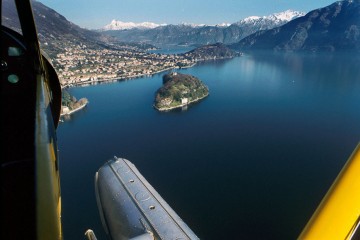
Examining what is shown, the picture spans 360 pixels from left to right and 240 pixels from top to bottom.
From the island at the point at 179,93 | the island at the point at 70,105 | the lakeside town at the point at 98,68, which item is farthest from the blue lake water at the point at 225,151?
the lakeside town at the point at 98,68

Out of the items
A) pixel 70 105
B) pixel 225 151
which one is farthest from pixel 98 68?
pixel 225 151

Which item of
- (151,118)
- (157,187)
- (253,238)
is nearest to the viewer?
(253,238)

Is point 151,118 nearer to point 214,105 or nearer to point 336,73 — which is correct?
point 214,105

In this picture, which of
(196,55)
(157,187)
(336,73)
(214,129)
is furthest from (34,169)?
(196,55)

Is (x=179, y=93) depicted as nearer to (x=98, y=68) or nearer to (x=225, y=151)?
(x=225, y=151)

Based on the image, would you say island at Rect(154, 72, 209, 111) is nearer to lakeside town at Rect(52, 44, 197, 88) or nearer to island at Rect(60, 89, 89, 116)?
island at Rect(60, 89, 89, 116)

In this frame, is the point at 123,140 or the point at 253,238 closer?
the point at 253,238

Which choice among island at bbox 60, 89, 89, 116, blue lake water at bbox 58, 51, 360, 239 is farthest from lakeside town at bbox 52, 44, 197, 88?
island at bbox 60, 89, 89, 116
